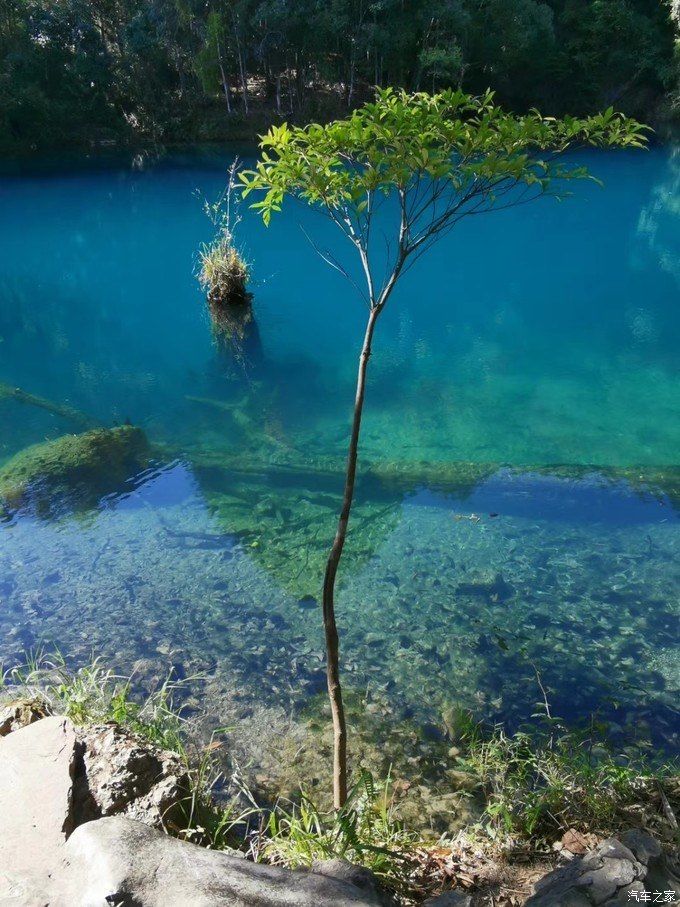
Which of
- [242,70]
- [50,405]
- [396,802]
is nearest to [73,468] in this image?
[50,405]

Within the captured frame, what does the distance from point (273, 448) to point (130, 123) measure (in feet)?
64.6

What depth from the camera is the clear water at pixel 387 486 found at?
3.07 metres

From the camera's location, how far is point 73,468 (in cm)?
484

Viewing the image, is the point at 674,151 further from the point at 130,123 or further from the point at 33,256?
the point at 33,256

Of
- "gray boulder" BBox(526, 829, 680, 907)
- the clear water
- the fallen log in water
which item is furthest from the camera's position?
the fallen log in water

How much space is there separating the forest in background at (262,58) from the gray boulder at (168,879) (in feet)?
71.1

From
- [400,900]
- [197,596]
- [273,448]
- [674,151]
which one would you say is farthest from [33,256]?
[674,151]

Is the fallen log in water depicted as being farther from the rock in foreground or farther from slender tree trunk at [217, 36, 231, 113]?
slender tree trunk at [217, 36, 231, 113]

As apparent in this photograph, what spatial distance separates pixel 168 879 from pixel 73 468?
12.5ft

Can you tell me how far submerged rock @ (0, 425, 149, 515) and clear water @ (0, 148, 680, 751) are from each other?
0.19 metres

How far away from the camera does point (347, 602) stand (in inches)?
137

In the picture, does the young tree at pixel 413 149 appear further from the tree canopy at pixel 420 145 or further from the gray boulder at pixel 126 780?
the gray boulder at pixel 126 780

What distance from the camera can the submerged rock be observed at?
4504 mm

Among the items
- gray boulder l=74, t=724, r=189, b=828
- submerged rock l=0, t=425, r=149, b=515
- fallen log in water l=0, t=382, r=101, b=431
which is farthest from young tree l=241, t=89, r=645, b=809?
fallen log in water l=0, t=382, r=101, b=431
